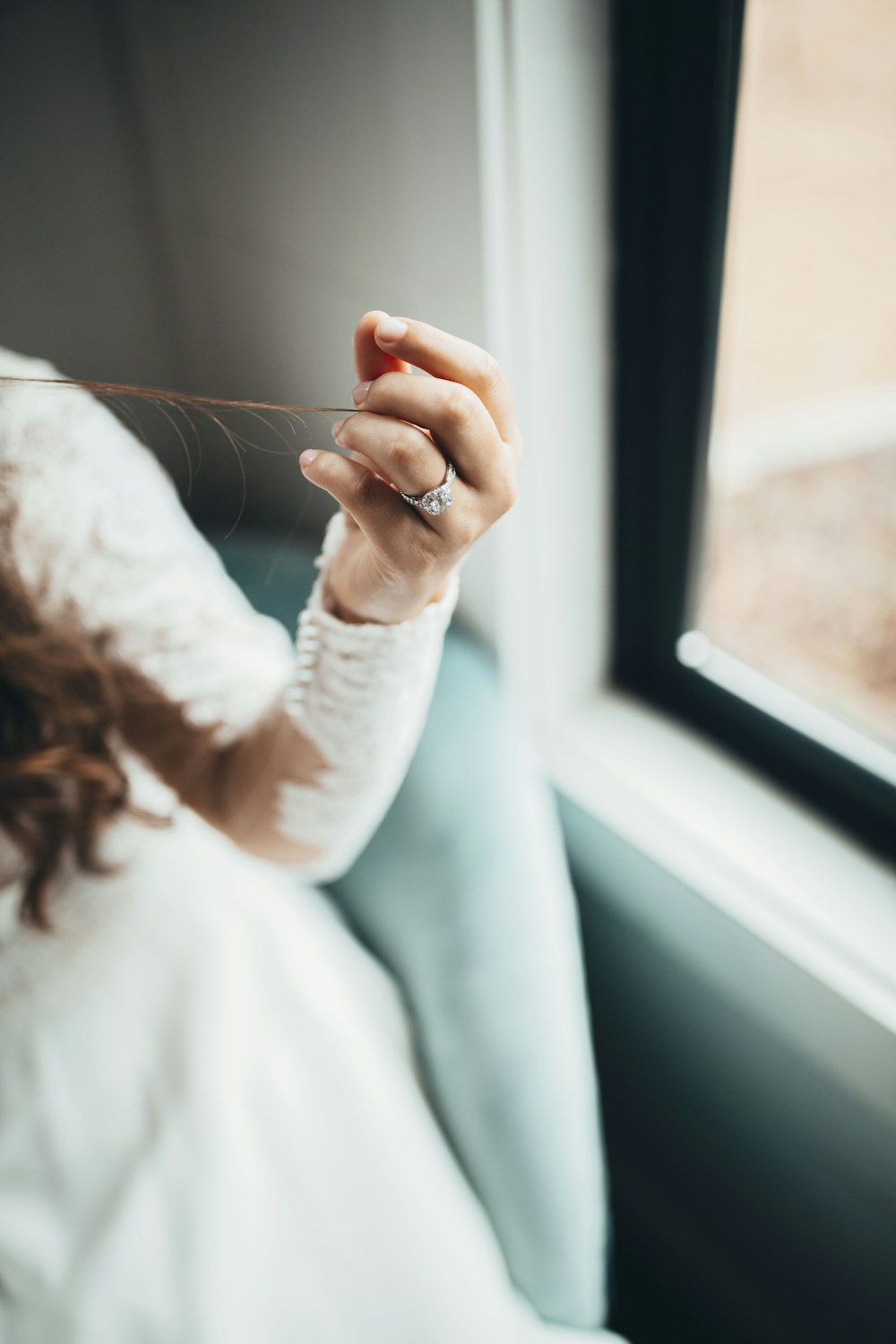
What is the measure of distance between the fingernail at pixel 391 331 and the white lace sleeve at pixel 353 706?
16 cm

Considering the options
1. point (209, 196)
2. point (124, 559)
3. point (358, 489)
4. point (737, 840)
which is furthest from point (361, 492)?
point (737, 840)

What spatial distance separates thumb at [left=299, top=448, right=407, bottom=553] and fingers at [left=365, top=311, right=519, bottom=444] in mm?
34

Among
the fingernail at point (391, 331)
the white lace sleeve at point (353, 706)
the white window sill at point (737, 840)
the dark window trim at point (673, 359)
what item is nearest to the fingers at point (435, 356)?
the fingernail at point (391, 331)

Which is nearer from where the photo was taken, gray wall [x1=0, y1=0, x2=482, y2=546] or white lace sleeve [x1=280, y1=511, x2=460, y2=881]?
gray wall [x1=0, y1=0, x2=482, y2=546]

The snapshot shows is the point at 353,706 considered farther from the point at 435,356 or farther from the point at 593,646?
the point at 593,646

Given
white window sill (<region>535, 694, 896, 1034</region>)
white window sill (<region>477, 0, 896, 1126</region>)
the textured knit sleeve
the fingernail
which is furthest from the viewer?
white window sill (<region>535, 694, 896, 1034</region>)

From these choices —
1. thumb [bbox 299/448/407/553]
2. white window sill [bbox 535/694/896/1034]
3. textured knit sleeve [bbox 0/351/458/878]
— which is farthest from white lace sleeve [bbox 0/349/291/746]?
white window sill [bbox 535/694/896/1034]

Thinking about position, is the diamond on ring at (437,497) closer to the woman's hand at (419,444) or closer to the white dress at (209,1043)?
the woman's hand at (419,444)

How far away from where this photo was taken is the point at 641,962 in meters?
0.85

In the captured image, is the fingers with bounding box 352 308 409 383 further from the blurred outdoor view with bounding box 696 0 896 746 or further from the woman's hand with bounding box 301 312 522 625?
the blurred outdoor view with bounding box 696 0 896 746

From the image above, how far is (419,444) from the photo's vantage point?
333mm

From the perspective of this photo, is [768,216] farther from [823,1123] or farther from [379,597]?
[823,1123]

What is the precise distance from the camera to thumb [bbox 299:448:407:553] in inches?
14.0

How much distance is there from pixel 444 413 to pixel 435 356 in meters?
0.02
